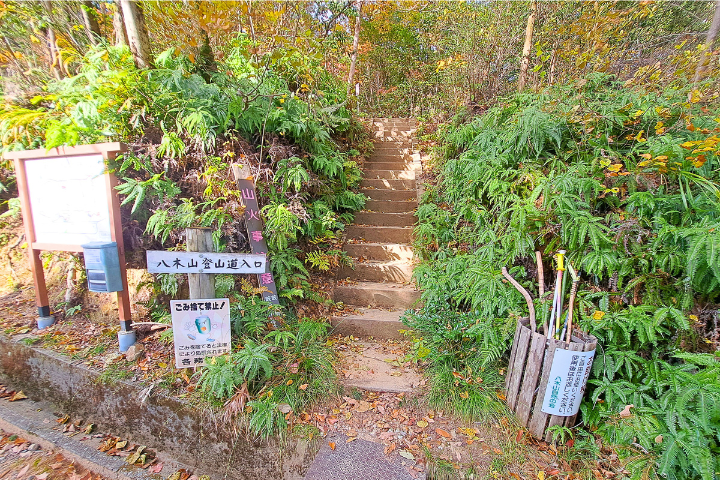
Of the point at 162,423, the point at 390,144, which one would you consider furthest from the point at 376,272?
the point at 390,144

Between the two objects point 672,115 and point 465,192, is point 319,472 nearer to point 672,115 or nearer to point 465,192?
point 465,192

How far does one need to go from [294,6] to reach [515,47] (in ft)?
15.8

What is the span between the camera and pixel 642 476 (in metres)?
1.90

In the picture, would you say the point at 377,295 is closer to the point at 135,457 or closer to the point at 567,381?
the point at 567,381

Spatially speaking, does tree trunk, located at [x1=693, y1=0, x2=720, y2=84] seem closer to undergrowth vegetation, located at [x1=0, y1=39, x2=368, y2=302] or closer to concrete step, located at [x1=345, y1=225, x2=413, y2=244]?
concrete step, located at [x1=345, y1=225, x2=413, y2=244]

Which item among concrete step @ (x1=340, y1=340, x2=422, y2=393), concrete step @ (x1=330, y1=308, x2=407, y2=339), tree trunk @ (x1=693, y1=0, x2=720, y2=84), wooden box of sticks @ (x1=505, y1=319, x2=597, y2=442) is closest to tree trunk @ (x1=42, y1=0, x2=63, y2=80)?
concrete step @ (x1=330, y1=308, x2=407, y2=339)

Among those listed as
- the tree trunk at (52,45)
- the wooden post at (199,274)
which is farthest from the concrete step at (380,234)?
the tree trunk at (52,45)

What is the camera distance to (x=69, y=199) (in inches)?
126

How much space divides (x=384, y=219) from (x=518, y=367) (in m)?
3.19

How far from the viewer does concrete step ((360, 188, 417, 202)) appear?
571 cm

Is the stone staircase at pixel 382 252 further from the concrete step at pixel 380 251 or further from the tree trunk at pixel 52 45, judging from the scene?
the tree trunk at pixel 52 45

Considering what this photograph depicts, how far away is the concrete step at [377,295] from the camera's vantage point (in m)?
4.00

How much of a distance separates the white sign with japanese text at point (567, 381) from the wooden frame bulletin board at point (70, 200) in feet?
13.0

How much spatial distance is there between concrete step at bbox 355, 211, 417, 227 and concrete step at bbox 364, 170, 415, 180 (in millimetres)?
1284
